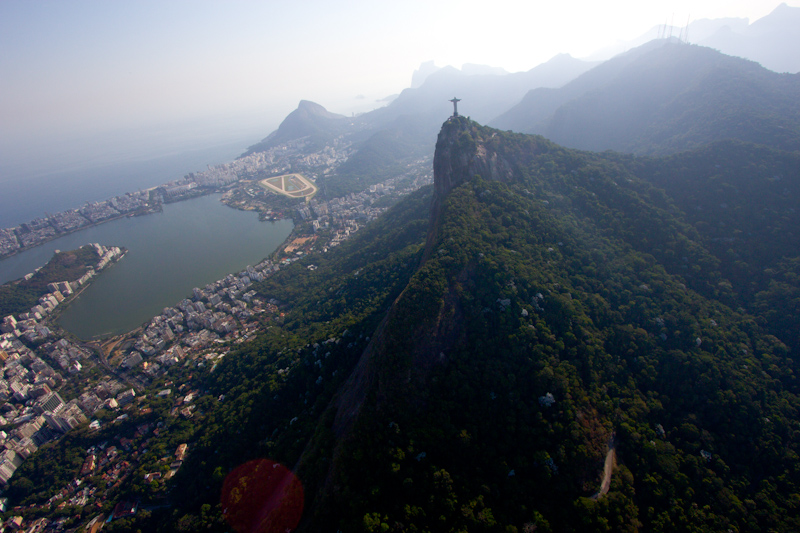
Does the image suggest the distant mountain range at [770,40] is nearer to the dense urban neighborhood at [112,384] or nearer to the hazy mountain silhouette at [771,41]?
the hazy mountain silhouette at [771,41]

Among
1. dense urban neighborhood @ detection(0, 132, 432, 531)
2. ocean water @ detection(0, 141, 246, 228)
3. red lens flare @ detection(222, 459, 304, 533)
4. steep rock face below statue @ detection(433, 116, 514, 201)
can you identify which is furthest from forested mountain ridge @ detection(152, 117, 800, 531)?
ocean water @ detection(0, 141, 246, 228)

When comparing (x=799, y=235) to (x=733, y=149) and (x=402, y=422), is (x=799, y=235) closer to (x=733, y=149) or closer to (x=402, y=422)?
(x=733, y=149)

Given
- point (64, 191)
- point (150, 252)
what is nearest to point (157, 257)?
point (150, 252)

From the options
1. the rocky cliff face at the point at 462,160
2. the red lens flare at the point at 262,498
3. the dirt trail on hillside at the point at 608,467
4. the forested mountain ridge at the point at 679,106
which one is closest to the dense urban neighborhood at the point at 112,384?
the red lens flare at the point at 262,498

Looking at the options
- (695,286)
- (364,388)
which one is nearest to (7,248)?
(364,388)

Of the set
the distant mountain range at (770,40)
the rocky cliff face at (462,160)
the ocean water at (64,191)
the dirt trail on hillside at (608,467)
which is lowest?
the dirt trail on hillside at (608,467)

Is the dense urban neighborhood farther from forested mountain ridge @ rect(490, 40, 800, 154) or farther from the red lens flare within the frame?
forested mountain ridge @ rect(490, 40, 800, 154)
